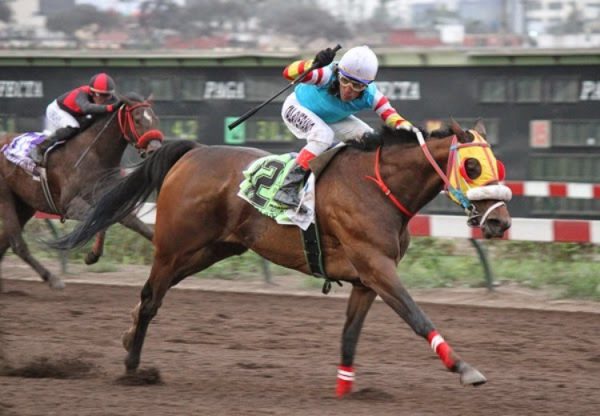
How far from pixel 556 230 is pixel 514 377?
3.24 m

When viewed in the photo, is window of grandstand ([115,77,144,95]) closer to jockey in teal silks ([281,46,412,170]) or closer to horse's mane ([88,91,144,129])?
horse's mane ([88,91,144,129])

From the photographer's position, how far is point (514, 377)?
7.03m

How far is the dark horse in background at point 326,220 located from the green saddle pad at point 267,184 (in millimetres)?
82

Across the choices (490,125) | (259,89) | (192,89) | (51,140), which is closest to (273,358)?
(51,140)

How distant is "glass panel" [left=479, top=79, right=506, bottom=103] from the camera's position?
39.0 ft

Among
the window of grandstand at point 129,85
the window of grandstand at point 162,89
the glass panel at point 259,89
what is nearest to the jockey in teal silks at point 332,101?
the glass panel at point 259,89

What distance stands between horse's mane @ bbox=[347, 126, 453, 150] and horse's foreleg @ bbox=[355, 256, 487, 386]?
2.42 ft

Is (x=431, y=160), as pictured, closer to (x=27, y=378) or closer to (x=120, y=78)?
(x=27, y=378)

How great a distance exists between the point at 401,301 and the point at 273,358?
1734mm

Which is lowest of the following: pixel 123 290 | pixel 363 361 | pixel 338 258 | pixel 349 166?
pixel 123 290

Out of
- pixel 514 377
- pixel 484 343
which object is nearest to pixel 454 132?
pixel 514 377

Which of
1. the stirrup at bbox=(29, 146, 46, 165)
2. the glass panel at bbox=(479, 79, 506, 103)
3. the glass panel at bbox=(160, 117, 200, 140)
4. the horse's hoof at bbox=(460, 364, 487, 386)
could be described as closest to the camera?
the horse's hoof at bbox=(460, 364, 487, 386)

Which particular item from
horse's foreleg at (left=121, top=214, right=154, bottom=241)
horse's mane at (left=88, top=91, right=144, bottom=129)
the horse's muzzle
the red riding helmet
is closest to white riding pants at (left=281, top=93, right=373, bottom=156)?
the horse's muzzle

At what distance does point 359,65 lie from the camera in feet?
21.5
